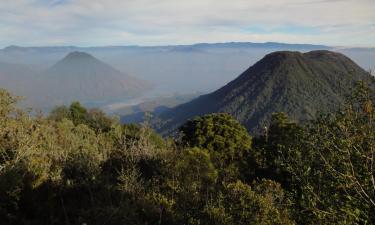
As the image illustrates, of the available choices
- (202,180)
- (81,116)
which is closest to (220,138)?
(202,180)

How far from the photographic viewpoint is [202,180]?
28297 millimetres

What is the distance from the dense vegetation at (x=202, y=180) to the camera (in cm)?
968

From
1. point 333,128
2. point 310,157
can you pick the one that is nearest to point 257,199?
point 310,157

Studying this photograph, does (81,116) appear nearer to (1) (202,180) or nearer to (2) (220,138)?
(2) (220,138)

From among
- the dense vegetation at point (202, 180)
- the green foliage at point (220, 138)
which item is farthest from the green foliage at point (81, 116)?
the green foliage at point (220, 138)

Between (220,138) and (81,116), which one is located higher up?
(220,138)

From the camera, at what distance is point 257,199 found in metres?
14.9

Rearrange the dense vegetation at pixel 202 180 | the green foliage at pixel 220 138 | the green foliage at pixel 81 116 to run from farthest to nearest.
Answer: the green foliage at pixel 81 116 < the green foliage at pixel 220 138 < the dense vegetation at pixel 202 180

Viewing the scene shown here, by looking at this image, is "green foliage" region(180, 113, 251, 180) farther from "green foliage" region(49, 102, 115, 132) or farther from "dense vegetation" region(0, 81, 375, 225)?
"green foliage" region(49, 102, 115, 132)

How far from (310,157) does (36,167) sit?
52.2ft

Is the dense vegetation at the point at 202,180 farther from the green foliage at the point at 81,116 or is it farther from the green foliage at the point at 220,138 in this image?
the green foliage at the point at 81,116

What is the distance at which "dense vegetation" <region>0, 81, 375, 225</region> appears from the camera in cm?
968

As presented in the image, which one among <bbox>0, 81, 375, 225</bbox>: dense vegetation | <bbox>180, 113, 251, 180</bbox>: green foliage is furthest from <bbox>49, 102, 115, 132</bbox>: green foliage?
<bbox>180, 113, 251, 180</bbox>: green foliage

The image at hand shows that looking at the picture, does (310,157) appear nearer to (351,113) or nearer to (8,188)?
(351,113)
